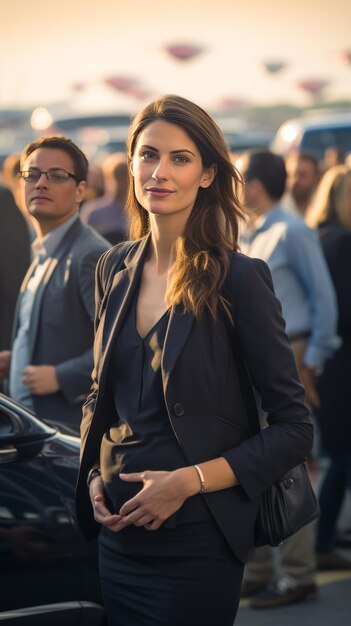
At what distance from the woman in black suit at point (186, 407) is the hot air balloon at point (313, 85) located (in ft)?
112

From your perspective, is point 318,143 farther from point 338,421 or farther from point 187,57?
point 187,57

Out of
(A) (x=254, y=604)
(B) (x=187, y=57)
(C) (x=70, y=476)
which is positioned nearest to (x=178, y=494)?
(C) (x=70, y=476)

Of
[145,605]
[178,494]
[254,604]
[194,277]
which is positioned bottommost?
[254,604]

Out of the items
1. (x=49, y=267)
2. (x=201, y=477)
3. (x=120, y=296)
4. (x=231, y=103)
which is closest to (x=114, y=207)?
(x=49, y=267)

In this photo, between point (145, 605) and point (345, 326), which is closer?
point (145, 605)

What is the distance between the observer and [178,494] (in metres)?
2.82

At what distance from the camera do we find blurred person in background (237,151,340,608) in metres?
6.07

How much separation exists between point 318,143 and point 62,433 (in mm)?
17539

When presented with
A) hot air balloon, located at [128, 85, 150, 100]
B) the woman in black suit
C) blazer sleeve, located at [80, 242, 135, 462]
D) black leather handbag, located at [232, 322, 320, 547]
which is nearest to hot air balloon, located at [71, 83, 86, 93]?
hot air balloon, located at [128, 85, 150, 100]

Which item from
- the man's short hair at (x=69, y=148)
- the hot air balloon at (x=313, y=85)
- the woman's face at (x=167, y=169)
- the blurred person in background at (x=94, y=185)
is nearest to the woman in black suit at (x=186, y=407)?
the woman's face at (x=167, y=169)

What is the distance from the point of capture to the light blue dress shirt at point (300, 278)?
247 inches

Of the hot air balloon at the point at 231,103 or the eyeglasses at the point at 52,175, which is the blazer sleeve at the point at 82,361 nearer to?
the eyeglasses at the point at 52,175

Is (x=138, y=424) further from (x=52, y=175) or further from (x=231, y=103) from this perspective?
(x=231, y=103)

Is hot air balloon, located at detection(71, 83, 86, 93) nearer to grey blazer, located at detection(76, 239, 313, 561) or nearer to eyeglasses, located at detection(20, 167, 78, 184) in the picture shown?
eyeglasses, located at detection(20, 167, 78, 184)
